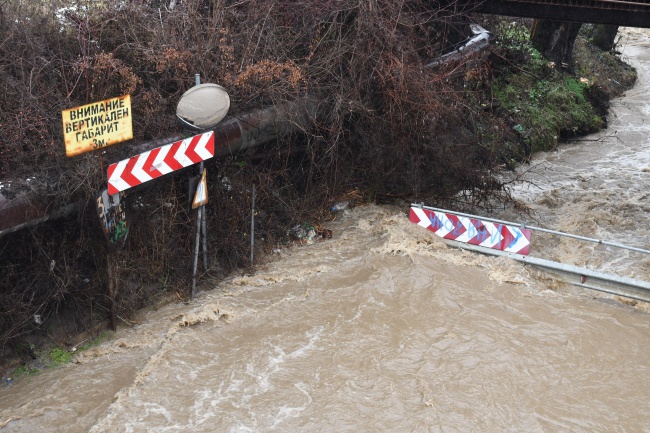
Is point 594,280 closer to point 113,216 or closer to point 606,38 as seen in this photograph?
point 113,216

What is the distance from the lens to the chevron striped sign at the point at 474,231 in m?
10.2

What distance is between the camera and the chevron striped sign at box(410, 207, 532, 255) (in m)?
10.2

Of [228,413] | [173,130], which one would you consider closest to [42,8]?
[173,130]

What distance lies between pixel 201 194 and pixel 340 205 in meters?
3.43

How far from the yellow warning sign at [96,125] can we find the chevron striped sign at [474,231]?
469 centimetres

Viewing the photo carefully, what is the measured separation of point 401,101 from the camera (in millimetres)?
10938

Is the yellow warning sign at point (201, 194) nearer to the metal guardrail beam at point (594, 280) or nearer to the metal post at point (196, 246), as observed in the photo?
the metal post at point (196, 246)

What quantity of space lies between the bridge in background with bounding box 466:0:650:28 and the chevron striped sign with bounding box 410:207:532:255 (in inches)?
158

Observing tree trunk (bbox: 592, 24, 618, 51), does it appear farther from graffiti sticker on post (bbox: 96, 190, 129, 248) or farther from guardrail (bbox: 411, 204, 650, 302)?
graffiti sticker on post (bbox: 96, 190, 129, 248)

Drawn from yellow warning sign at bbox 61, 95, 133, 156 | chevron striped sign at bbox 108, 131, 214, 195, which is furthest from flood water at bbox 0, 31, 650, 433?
yellow warning sign at bbox 61, 95, 133, 156

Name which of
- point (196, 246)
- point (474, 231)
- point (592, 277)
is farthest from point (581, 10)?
point (196, 246)

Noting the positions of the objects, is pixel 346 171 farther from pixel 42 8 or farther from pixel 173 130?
pixel 42 8

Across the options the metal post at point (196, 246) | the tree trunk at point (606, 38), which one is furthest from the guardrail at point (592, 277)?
the tree trunk at point (606, 38)

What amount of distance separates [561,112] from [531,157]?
2.38 meters
